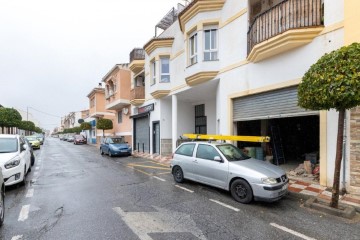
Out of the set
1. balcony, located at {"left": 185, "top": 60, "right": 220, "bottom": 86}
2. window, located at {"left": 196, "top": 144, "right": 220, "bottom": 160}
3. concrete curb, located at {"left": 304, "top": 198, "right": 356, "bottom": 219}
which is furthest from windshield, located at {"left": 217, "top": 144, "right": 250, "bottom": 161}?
balcony, located at {"left": 185, "top": 60, "right": 220, "bottom": 86}

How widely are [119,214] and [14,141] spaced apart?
18.9 feet

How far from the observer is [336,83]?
15.2ft

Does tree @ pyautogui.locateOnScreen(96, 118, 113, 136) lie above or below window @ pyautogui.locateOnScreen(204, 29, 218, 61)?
below

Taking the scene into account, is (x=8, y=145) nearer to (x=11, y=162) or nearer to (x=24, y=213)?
(x=11, y=162)

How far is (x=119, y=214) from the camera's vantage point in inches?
193

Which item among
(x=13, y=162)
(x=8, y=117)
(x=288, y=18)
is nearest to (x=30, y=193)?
(x=13, y=162)

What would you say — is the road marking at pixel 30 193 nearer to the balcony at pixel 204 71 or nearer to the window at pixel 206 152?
the window at pixel 206 152

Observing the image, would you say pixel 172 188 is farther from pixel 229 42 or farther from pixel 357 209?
pixel 229 42

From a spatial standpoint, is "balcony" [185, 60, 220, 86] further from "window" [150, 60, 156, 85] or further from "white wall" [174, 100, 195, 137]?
"window" [150, 60, 156, 85]

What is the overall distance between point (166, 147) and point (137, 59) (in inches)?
322

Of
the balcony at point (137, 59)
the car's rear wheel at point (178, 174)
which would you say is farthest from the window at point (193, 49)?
the balcony at point (137, 59)

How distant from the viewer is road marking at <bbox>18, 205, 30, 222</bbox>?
468 centimetres

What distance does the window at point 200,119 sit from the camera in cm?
1599

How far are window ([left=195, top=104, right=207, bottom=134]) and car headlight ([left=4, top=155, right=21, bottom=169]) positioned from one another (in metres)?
11.2
